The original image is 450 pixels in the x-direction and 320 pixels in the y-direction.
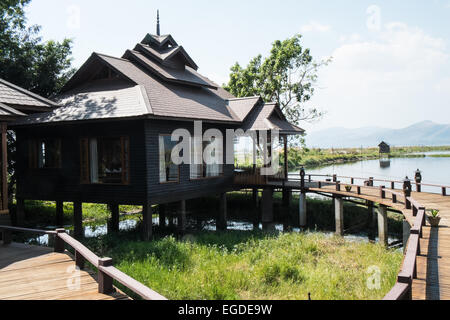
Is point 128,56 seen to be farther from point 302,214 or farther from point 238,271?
point 238,271

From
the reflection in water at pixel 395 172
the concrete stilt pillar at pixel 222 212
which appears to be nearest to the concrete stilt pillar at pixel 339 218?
the concrete stilt pillar at pixel 222 212

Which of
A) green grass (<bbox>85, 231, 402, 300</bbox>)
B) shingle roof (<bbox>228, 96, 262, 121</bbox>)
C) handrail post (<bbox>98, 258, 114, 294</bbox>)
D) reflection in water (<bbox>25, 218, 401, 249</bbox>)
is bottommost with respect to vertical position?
reflection in water (<bbox>25, 218, 401, 249</bbox>)

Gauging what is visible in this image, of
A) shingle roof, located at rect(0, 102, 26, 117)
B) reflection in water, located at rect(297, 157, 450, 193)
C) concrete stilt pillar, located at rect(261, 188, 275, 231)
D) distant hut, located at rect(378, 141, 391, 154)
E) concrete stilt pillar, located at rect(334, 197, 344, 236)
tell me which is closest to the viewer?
shingle roof, located at rect(0, 102, 26, 117)

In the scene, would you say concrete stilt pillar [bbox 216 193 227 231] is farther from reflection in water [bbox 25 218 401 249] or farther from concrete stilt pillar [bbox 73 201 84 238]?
concrete stilt pillar [bbox 73 201 84 238]

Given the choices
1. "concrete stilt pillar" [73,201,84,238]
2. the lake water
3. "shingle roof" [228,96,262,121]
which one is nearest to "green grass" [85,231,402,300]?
"concrete stilt pillar" [73,201,84,238]

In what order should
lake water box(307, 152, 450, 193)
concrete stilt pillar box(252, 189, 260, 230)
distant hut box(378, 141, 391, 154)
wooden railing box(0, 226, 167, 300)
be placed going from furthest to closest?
distant hut box(378, 141, 391, 154) < lake water box(307, 152, 450, 193) < concrete stilt pillar box(252, 189, 260, 230) < wooden railing box(0, 226, 167, 300)

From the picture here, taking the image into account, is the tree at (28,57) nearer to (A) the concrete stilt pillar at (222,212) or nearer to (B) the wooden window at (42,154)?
(B) the wooden window at (42,154)

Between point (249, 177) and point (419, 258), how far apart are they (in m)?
12.7

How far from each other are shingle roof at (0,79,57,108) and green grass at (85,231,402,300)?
510cm

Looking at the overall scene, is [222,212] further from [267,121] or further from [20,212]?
[20,212]

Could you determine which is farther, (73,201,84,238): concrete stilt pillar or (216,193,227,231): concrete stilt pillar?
(216,193,227,231): concrete stilt pillar

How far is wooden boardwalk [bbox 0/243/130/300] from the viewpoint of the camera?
6559 mm

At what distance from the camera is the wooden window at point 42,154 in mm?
17000

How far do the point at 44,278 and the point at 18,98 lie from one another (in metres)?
7.37
